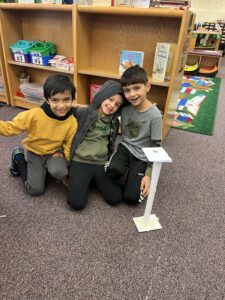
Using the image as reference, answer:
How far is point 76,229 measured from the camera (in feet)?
3.63

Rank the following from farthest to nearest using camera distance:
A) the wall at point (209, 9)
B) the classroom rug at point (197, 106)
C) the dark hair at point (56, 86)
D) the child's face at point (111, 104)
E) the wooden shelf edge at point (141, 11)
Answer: the wall at point (209, 9)
the classroom rug at point (197, 106)
the wooden shelf edge at point (141, 11)
the child's face at point (111, 104)
the dark hair at point (56, 86)

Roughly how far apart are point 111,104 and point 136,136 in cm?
26

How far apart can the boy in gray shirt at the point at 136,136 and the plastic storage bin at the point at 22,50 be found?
4.39ft

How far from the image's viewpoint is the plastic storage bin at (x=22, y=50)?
6.91 ft

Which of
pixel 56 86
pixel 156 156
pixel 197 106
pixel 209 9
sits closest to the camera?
pixel 156 156

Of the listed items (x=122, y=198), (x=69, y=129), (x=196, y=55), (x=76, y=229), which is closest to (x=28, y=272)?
(x=76, y=229)

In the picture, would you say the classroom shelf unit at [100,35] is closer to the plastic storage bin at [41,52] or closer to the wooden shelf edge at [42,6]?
the wooden shelf edge at [42,6]

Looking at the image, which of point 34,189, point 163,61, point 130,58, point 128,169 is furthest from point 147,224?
point 130,58

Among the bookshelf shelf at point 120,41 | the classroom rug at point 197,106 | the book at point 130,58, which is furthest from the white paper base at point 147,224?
the classroom rug at point 197,106

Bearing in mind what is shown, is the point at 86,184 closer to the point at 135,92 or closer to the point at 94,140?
the point at 94,140

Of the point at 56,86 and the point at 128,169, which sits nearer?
the point at 56,86

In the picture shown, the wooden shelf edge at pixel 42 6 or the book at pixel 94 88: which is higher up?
the wooden shelf edge at pixel 42 6

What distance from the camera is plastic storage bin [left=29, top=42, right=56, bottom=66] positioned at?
205cm

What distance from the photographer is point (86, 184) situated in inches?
49.7
